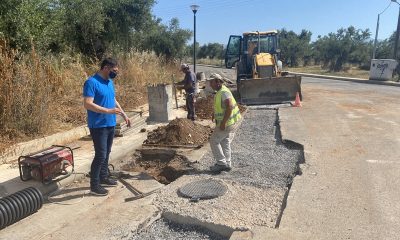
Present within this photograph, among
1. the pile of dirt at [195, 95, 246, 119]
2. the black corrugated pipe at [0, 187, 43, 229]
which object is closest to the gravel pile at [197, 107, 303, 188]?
the pile of dirt at [195, 95, 246, 119]

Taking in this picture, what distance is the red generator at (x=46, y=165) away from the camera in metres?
4.95

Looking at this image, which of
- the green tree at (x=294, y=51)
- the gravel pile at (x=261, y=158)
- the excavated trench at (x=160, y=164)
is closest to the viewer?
the gravel pile at (x=261, y=158)

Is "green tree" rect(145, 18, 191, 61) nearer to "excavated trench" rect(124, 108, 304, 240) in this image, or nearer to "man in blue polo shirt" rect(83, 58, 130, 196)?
"excavated trench" rect(124, 108, 304, 240)

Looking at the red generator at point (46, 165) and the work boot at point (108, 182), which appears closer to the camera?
the red generator at point (46, 165)

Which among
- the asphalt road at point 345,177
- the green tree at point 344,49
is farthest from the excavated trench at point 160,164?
the green tree at point 344,49

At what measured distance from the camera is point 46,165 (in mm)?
4973

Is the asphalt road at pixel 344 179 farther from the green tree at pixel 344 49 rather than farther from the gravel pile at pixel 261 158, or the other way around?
the green tree at pixel 344 49

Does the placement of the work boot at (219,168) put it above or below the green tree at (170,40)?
below

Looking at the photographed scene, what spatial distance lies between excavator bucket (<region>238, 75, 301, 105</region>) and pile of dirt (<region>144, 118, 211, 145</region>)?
17.6 ft

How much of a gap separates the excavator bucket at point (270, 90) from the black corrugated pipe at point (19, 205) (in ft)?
31.3

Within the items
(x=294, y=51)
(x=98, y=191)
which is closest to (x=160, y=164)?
(x=98, y=191)

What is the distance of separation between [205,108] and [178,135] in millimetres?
4017

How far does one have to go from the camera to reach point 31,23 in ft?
30.4

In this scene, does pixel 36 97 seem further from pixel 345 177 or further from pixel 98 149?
pixel 345 177
